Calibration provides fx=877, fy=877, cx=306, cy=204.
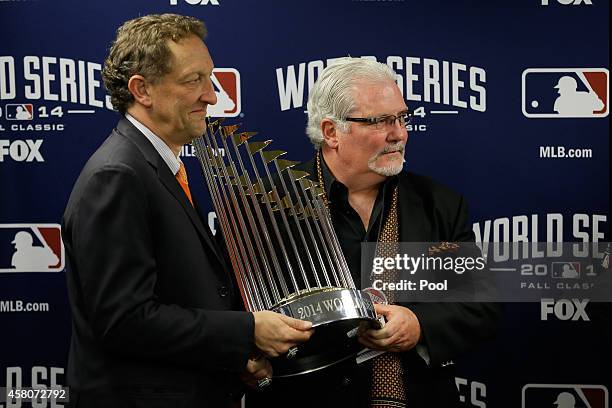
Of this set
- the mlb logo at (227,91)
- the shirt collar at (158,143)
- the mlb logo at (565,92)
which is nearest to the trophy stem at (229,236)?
the shirt collar at (158,143)

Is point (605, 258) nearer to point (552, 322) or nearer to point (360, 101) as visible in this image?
point (552, 322)

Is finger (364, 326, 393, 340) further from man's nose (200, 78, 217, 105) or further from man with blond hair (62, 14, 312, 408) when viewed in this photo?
man's nose (200, 78, 217, 105)

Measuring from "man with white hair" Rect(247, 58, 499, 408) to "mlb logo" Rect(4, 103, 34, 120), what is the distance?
3.44ft

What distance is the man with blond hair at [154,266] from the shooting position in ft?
5.52

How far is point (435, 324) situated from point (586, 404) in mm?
1095

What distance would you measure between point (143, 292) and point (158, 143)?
34 cm

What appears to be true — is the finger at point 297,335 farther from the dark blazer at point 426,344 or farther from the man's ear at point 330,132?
the man's ear at point 330,132

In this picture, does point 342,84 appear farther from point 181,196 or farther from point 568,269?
point 568,269

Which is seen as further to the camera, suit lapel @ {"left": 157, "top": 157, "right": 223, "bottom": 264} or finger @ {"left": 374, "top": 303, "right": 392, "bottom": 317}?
finger @ {"left": 374, "top": 303, "right": 392, "bottom": 317}

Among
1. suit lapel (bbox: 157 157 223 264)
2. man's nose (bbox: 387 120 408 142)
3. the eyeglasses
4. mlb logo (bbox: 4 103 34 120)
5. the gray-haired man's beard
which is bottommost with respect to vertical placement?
suit lapel (bbox: 157 157 223 264)

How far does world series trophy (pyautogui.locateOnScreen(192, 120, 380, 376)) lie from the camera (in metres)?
1.78

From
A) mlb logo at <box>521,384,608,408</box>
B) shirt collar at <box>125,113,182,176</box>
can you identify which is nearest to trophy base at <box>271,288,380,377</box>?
shirt collar at <box>125,113,182,176</box>

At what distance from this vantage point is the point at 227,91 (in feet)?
9.21

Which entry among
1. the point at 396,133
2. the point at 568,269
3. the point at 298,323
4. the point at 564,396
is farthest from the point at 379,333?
the point at 564,396
